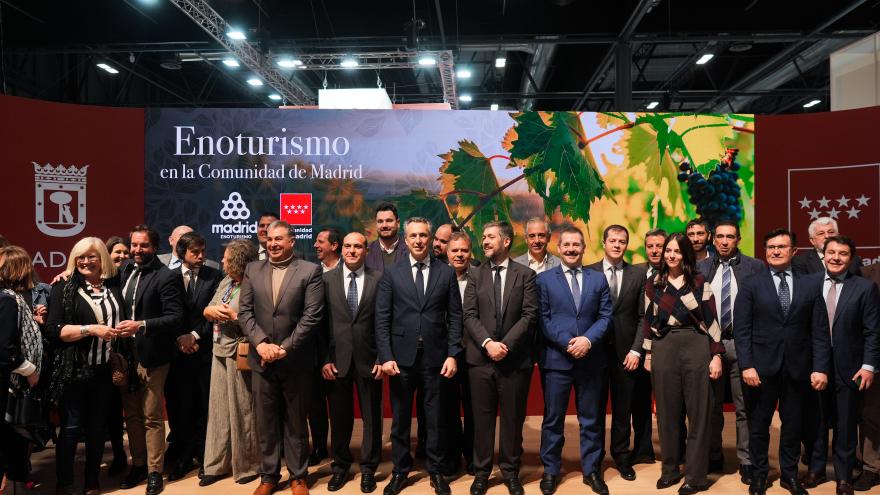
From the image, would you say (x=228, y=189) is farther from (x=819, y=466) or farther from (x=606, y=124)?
(x=819, y=466)

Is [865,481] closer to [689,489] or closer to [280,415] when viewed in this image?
[689,489]

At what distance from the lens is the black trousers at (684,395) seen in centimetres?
401

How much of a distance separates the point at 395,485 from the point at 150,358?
177 cm

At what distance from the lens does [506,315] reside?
405 cm

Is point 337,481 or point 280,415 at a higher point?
point 280,415

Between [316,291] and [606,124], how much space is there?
163 inches

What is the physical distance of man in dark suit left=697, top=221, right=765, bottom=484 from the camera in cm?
427

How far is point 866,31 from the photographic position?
10422 millimetres

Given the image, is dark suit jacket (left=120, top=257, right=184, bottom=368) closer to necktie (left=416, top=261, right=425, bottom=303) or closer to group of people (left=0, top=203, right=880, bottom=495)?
group of people (left=0, top=203, right=880, bottom=495)

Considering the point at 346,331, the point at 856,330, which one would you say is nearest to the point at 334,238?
the point at 346,331

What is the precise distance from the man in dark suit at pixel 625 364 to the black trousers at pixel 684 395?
25cm

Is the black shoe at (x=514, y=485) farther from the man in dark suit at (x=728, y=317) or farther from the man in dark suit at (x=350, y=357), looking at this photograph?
the man in dark suit at (x=728, y=317)

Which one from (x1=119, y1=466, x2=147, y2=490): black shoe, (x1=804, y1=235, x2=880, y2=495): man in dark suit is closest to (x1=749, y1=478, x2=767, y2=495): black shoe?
(x1=804, y1=235, x2=880, y2=495): man in dark suit

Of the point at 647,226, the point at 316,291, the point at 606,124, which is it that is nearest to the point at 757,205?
the point at 647,226
